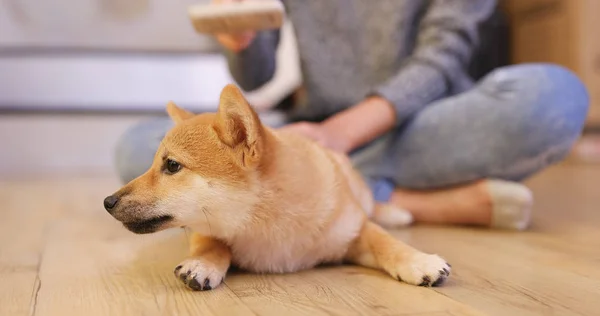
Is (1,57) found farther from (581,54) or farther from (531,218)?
(581,54)

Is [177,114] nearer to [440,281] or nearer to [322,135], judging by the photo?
[322,135]

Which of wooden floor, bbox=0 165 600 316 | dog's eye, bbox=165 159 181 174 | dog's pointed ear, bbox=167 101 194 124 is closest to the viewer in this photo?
wooden floor, bbox=0 165 600 316

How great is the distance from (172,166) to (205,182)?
0.06 meters

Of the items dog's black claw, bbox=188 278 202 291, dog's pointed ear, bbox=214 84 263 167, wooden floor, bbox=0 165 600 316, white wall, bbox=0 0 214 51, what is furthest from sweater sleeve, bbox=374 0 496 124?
white wall, bbox=0 0 214 51

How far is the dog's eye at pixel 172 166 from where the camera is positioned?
2.87ft

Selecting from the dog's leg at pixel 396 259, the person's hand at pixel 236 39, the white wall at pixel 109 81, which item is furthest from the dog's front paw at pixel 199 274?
the white wall at pixel 109 81

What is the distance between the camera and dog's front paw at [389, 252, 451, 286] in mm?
860

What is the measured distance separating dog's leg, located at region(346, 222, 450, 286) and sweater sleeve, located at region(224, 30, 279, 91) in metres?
0.70

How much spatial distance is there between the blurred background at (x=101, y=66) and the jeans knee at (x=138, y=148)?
145cm

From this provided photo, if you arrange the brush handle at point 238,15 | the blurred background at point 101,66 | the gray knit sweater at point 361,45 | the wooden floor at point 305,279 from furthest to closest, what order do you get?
the blurred background at point 101,66 → the gray knit sweater at point 361,45 → the brush handle at point 238,15 → the wooden floor at point 305,279

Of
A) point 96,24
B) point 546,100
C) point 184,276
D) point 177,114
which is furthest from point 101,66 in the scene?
point 184,276

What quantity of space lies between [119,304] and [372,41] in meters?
1.00

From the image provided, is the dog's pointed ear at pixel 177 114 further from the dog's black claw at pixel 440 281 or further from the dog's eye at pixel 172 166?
the dog's black claw at pixel 440 281

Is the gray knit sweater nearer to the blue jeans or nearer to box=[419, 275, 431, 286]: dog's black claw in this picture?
the blue jeans
